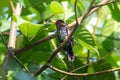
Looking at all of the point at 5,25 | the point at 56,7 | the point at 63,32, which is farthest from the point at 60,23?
the point at 5,25

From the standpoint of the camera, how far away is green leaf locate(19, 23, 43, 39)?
116 cm

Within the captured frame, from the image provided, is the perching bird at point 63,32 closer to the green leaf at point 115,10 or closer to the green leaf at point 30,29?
the green leaf at point 30,29

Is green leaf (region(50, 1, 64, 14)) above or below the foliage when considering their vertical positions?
above

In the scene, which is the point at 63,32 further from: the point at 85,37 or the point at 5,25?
the point at 5,25

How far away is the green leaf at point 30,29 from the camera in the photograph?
1.16 metres

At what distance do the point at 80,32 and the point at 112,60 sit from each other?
1.12ft

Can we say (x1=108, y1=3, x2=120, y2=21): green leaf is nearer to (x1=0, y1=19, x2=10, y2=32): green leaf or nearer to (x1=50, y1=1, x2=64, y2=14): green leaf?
(x1=50, y1=1, x2=64, y2=14): green leaf

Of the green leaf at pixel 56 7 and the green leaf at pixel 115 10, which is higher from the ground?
the green leaf at pixel 56 7

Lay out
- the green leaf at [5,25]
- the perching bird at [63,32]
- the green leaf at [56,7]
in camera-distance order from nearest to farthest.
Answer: the perching bird at [63,32], the green leaf at [56,7], the green leaf at [5,25]

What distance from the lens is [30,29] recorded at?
1.18 m

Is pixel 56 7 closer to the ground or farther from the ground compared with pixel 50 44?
farther from the ground

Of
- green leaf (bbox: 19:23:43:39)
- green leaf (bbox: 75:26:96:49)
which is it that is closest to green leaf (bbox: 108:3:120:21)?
green leaf (bbox: 75:26:96:49)

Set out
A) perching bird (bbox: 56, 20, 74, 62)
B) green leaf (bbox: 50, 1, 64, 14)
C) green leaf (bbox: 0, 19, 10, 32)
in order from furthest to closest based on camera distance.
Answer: green leaf (bbox: 0, 19, 10, 32), green leaf (bbox: 50, 1, 64, 14), perching bird (bbox: 56, 20, 74, 62)

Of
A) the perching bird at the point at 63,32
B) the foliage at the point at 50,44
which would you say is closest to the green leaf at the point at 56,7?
the foliage at the point at 50,44
